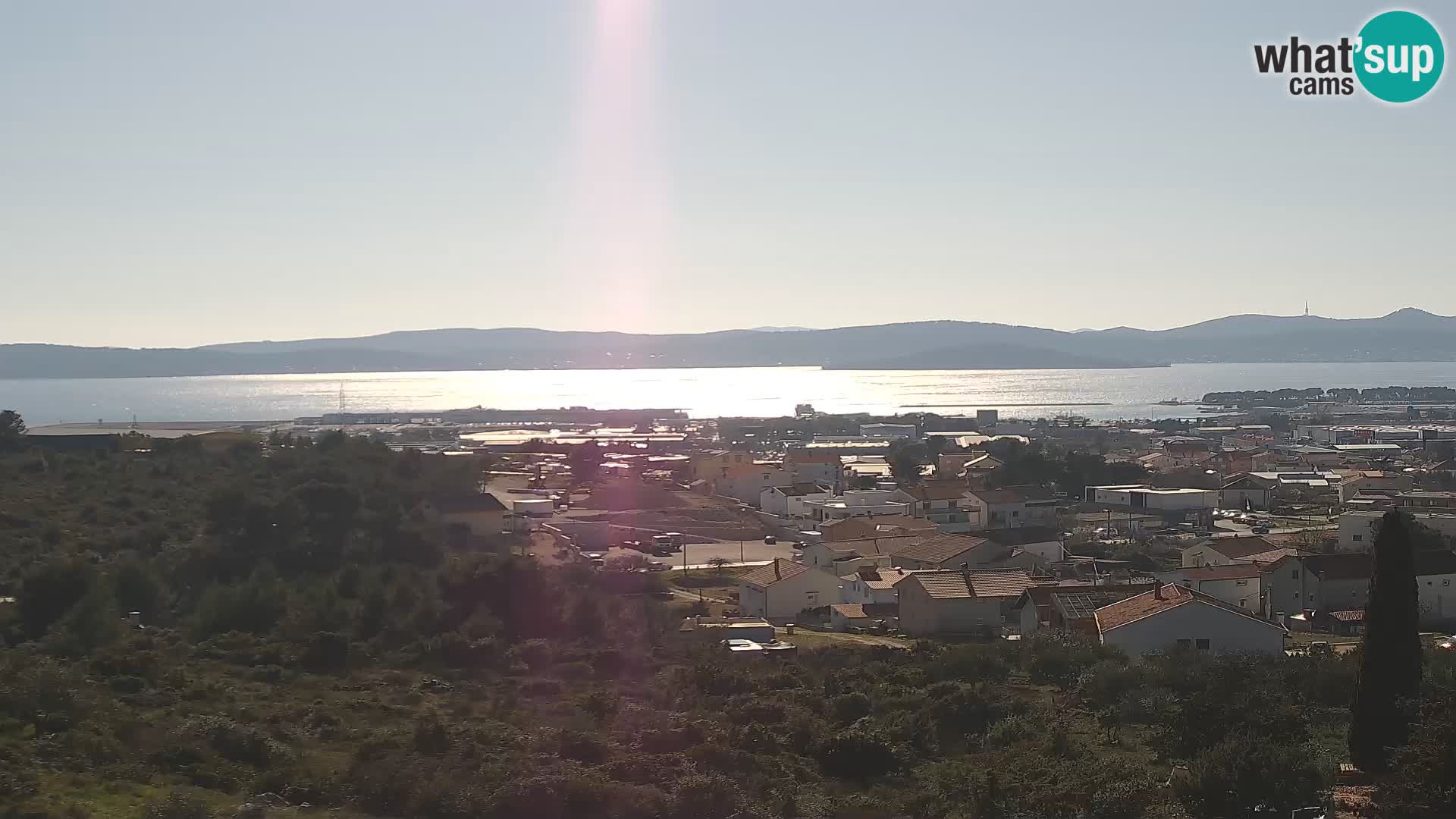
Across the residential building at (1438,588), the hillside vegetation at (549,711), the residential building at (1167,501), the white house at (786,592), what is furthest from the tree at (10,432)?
the residential building at (1438,588)

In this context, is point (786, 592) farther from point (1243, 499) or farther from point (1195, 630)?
point (1243, 499)

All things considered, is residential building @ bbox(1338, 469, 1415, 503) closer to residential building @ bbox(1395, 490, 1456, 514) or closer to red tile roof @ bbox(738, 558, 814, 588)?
residential building @ bbox(1395, 490, 1456, 514)

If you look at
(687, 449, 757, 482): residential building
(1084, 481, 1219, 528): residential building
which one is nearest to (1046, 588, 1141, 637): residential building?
(1084, 481, 1219, 528): residential building

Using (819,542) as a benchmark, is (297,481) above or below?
above

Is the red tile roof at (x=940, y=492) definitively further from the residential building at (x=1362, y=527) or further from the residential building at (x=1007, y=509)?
the residential building at (x=1362, y=527)

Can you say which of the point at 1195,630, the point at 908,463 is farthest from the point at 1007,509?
the point at 1195,630

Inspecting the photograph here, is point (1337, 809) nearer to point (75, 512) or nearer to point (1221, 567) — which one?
point (1221, 567)

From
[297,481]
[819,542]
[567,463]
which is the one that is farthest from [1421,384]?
[297,481]
